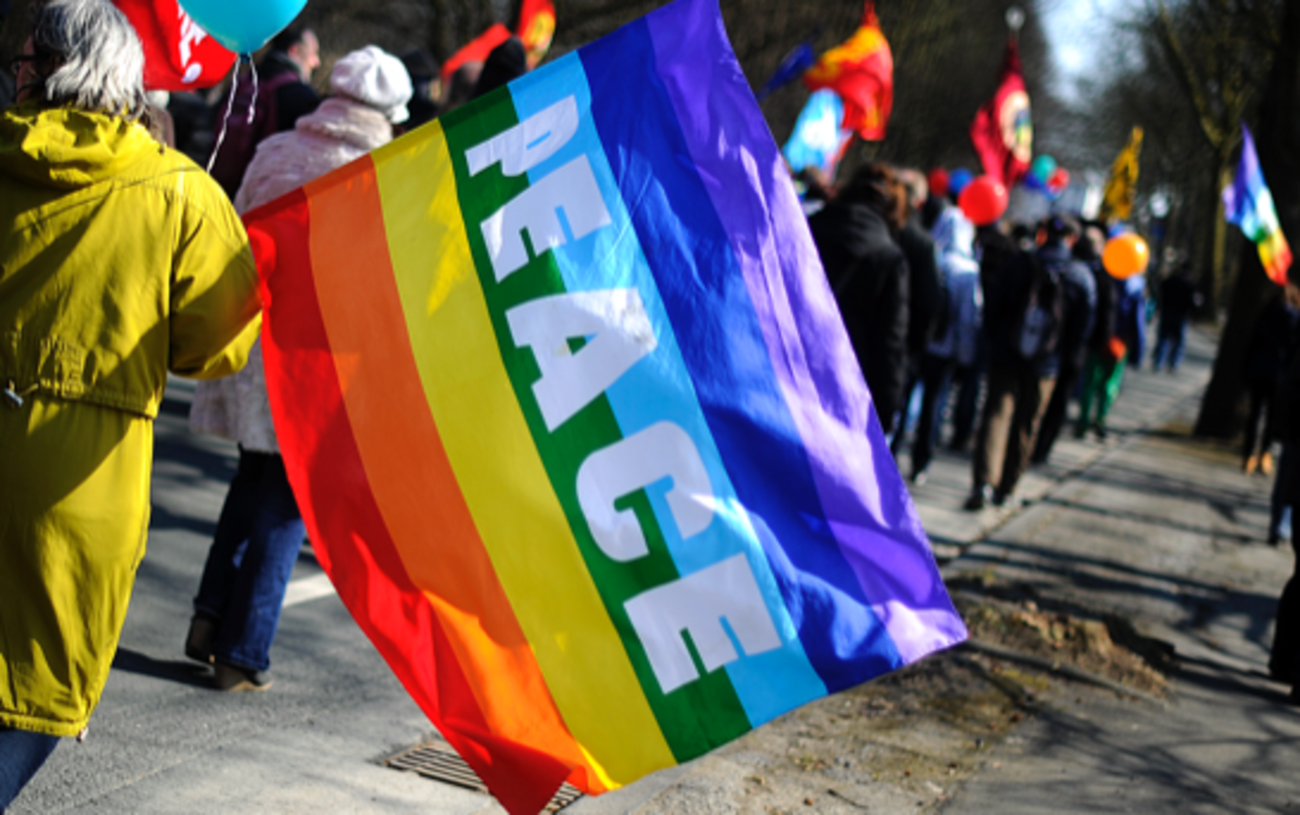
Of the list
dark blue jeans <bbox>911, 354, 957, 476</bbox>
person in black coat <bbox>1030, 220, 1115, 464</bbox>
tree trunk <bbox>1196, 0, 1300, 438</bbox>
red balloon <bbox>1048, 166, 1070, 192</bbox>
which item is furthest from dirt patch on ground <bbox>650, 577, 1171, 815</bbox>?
red balloon <bbox>1048, 166, 1070, 192</bbox>

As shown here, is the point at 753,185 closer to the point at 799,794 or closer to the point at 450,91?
the point at 799,794

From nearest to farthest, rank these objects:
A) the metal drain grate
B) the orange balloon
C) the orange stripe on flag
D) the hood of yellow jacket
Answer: the hood of yellow jacket
the orange stripe on flag
the metal drain grate
the orange balloon

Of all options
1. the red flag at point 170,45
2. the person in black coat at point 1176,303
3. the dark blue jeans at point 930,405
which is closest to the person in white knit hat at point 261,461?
the red flag at point 170,45

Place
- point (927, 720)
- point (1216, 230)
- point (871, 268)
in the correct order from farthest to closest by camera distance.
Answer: point (1216, 230), point (871, 268), point (927, 720)

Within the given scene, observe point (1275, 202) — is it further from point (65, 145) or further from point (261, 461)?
point (65, 145)

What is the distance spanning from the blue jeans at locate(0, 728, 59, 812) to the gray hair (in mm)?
1115

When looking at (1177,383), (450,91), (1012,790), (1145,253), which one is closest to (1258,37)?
(1145,253)

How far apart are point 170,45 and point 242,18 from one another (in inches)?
41.1

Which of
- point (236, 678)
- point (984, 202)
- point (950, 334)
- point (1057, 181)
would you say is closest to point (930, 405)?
point (950, 334)

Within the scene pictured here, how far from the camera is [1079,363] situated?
11.0 meters

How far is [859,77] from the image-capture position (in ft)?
40.2

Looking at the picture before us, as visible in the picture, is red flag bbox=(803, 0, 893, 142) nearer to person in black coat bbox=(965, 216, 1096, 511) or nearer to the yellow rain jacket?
person in black coat bbox=(965, 216, 1096, 511)

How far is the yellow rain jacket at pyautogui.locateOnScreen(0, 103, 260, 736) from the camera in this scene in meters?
2.16

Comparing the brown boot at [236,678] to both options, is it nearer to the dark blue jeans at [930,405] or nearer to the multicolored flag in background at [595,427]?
the multicolored flag in background at [595,427]
